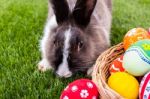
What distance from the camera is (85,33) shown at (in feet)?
9.93

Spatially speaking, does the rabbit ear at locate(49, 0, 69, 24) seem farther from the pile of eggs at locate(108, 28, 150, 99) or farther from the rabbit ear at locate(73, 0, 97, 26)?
the pile of eggs at locate(108, 28, 150, 99)

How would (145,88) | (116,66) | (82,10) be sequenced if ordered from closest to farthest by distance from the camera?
(145,88) → (116,66) → (82,10)

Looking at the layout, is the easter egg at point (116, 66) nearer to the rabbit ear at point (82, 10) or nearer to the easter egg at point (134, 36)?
the easter egg at point (134, 36)

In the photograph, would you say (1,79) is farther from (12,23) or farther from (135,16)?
(135,16)

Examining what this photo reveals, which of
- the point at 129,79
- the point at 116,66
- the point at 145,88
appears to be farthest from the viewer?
the point at 116,66

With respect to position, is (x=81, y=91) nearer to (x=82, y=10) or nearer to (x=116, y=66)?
(x=116, y=66)

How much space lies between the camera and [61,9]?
296cm

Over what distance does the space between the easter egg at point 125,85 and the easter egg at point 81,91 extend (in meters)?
0.12

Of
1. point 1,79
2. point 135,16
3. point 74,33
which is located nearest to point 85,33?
point 74,33

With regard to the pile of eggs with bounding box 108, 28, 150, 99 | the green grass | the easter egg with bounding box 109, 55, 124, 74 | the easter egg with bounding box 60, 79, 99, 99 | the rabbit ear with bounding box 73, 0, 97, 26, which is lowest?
A: the green grass

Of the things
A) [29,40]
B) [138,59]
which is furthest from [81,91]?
[29,40]

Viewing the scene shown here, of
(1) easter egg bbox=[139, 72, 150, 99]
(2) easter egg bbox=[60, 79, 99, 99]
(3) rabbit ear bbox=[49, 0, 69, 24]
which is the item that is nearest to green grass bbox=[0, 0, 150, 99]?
(2) easter egg bbox=[60, 79, 99, 99]

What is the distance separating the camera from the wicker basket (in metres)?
2.32

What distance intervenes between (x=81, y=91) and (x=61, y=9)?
71 cm
